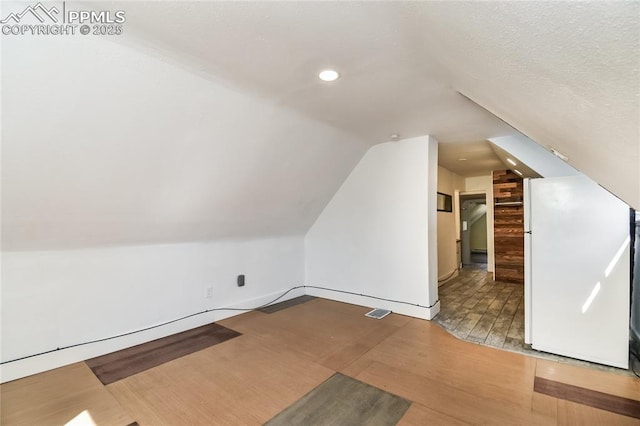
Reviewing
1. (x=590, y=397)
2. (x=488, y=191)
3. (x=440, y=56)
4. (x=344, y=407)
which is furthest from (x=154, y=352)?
(x=488, y=191)

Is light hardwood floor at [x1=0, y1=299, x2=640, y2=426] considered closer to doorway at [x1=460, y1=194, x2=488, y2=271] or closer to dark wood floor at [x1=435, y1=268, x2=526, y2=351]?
dark wood floor at [x1=435, y1=268, x2=526, y2=351]

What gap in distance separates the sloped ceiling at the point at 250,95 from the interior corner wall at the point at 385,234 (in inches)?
32.0

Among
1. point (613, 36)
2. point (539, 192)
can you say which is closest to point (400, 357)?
point (539, 192)

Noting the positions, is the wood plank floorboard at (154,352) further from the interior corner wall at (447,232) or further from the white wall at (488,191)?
the white wall at (488,191)

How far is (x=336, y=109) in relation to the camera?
2.71m

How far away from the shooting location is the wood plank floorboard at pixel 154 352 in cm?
235

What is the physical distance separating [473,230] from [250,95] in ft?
33.8

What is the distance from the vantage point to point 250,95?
2.32 meters

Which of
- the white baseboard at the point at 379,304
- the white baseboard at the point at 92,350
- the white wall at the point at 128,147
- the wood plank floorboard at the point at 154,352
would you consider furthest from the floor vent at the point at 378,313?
the white wall at the point at 128,147

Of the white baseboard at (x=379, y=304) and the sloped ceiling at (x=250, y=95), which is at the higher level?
the sloped ceiling at (x=250, y=95)

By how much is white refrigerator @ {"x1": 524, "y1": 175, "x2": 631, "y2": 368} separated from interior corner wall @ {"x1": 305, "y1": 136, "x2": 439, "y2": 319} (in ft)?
3.57

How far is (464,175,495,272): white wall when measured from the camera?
6.30m

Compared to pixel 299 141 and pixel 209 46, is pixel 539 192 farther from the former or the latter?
pixel 209 46

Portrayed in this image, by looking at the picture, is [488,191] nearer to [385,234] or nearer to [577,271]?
[385,234]
